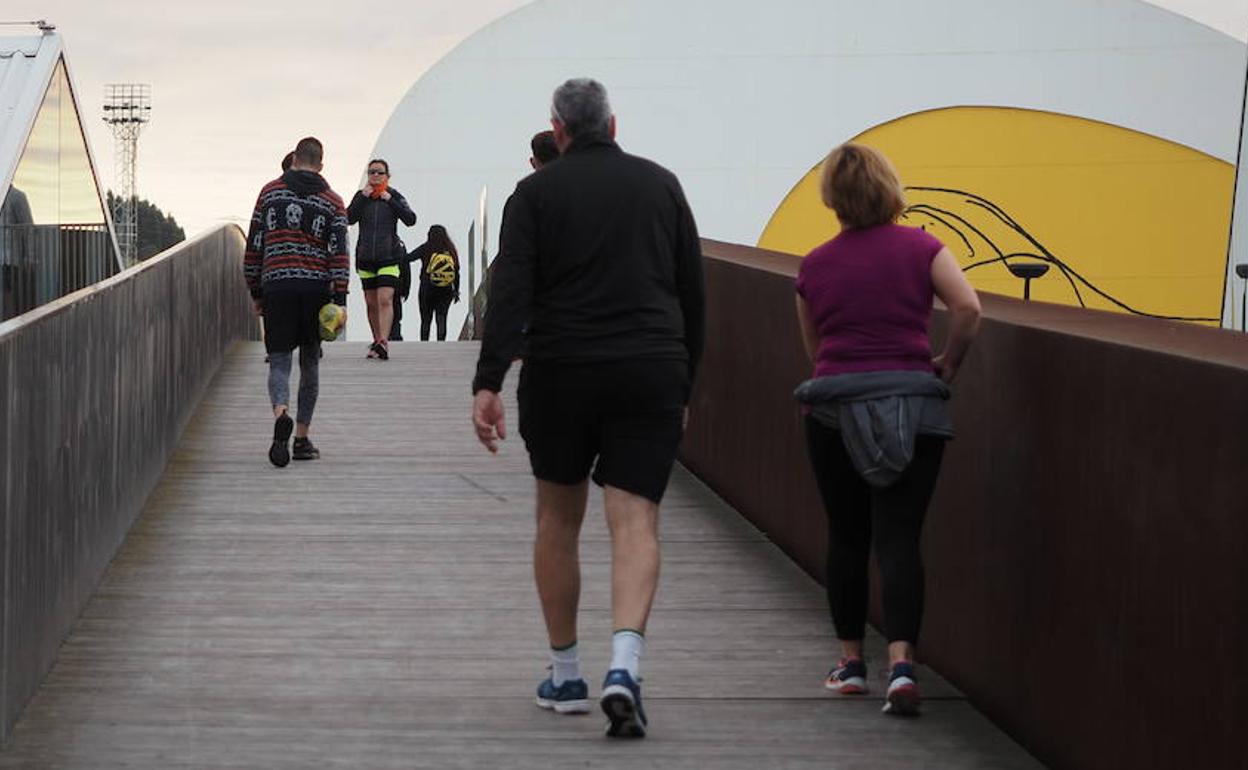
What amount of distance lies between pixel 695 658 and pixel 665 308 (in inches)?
59.3

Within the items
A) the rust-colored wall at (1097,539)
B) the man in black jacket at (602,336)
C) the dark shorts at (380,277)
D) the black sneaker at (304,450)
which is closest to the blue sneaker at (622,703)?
the man in black jacket at (602,336)

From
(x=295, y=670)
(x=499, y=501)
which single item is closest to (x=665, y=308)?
(x=295, y=670)

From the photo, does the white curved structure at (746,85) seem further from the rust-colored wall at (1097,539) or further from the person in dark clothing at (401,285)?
the rust-colored wall at (1097,539)

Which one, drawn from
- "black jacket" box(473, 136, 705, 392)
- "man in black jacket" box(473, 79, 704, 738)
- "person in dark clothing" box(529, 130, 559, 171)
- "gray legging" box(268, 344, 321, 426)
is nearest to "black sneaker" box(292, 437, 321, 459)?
"gray legging" box(268, 344, 321, 426)

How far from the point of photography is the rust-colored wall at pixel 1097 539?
4.55 m

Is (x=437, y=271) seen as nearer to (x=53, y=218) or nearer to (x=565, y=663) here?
(x=53, y=218)

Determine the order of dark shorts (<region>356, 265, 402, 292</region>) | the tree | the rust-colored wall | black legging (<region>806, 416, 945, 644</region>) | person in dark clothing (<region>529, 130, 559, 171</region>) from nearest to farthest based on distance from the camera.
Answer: the rust-colored wall < black legging (<region>806, 416, 945, 644</region>) < person in dark clothing (<region>529, 130, 559, 171</region>) < dark shorts (<region>356, 265, 402, 292</region>) < the tree

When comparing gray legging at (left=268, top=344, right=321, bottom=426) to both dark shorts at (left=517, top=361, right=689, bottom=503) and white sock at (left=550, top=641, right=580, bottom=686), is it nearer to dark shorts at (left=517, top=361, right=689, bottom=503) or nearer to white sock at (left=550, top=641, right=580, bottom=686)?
white sock at (left=550, top=641, right=580, bottom=686)

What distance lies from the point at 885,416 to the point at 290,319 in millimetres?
5758

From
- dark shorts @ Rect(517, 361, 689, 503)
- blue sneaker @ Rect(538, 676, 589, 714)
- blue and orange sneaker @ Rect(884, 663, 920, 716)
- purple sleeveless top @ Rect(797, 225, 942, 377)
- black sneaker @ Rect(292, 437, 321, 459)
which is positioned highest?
purple sleeveless top @ Rect(797, 225, 942, 377)

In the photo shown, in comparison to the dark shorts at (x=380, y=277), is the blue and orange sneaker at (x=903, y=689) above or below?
below

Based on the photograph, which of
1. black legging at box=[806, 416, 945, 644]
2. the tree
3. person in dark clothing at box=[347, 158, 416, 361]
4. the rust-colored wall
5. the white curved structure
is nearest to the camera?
the rust-colored wall

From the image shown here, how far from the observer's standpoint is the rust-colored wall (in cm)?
455

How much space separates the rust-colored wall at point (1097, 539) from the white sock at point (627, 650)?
105cm
